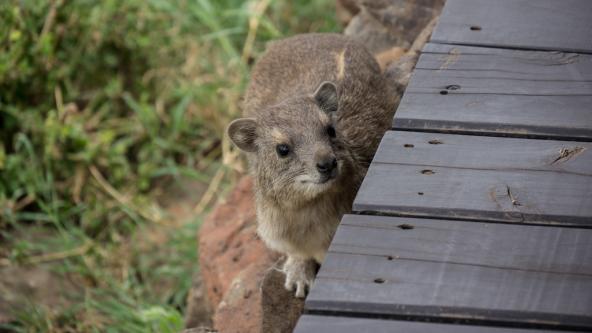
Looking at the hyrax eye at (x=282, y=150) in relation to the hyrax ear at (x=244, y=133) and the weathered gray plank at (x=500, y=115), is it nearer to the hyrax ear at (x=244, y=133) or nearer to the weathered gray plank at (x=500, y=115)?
the hyrax ear at (x=244, y=133)

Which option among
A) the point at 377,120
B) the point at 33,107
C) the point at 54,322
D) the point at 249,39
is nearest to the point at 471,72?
the point at 377,120

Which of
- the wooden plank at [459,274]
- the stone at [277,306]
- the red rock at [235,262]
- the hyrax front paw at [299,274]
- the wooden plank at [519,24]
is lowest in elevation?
the red rock at [235,262]

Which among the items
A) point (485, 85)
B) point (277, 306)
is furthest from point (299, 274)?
point (485, 85)

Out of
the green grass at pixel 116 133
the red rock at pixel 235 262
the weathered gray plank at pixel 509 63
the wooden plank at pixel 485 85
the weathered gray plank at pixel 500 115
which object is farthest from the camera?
the green grass at pixel 116 133

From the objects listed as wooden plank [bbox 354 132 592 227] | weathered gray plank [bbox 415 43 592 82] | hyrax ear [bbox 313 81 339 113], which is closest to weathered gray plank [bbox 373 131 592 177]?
wooden plank [bbox 354 132 592 227]

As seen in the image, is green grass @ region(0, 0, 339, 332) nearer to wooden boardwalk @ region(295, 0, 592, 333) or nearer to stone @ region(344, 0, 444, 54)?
stone @ region(344, 0, 444, 54)

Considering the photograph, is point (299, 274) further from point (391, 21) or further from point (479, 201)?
point (391, 21)

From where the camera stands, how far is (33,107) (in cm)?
707

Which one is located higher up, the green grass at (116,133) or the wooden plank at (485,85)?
the wooden plank at (485,85)

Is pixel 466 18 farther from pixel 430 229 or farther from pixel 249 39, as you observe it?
pixel 249 39

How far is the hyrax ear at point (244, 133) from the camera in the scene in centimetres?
438

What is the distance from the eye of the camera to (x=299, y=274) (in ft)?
14.0

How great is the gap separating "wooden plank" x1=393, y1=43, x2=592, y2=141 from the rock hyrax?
0.58 m

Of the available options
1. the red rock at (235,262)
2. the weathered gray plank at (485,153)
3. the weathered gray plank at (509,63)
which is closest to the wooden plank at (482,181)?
the weathered gray plank at (485,153)
